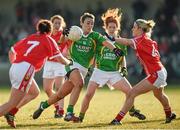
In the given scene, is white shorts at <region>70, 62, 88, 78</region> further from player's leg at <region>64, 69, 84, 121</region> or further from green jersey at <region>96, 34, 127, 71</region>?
green jersey at <region>96, 34, 127, 71</region>

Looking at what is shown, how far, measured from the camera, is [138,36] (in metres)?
13.2

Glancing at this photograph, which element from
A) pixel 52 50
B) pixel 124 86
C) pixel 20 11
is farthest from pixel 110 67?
pixel 20 11

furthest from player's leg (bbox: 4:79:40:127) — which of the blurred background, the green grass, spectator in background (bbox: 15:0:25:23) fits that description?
spectator in background (bbox: 15:0:25:23)

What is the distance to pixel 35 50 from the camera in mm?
12156

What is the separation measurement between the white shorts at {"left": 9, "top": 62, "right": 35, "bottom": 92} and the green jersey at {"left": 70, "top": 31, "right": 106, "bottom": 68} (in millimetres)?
1685

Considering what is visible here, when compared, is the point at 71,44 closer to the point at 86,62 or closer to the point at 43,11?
the point at 86,62

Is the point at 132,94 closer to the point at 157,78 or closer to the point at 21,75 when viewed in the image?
the point at 157,78

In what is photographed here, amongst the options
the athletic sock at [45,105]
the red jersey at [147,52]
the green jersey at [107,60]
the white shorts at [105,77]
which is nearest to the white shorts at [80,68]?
the white shorts at [105,77]

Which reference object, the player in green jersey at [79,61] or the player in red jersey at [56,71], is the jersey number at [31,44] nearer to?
the player in green jersey at [79,61]

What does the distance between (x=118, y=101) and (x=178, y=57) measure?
403 inches

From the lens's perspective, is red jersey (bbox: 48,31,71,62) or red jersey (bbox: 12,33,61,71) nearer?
red jersey (bbox: 12,33,61,71)

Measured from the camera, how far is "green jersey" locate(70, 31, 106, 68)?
44.4ft

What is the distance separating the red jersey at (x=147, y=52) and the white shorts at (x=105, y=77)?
31.8 inches

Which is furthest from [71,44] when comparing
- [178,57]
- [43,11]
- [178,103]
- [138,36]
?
[43,11]
